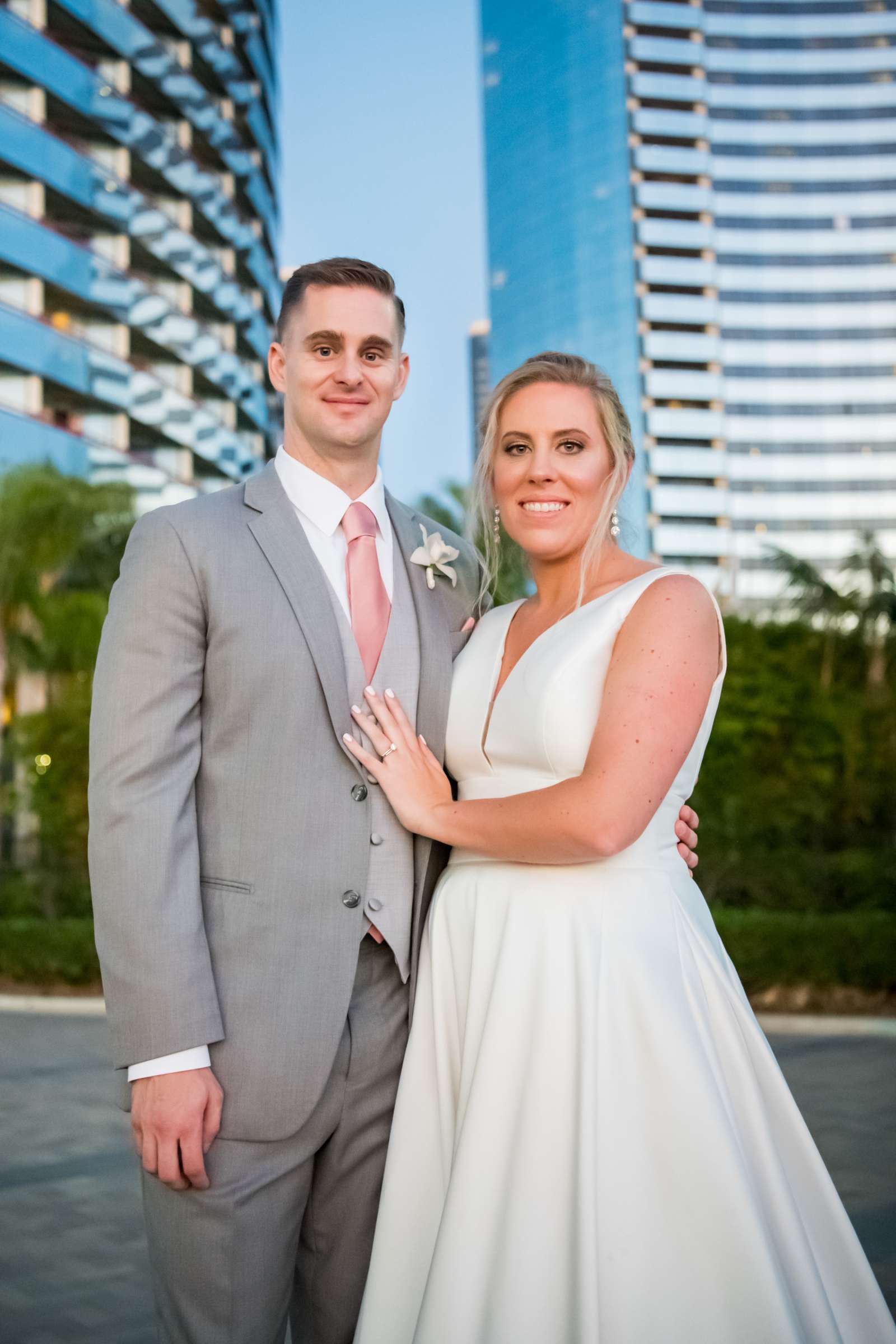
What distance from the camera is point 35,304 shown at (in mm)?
29562

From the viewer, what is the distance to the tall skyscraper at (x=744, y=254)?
67.9m

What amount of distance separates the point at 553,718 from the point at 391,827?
39 cm

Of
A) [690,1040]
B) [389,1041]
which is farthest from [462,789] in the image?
[690,1040]

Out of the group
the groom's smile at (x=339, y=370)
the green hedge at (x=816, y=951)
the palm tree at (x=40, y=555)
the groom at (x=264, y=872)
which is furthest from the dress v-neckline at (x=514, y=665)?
the palm tree at (x=40, y=555)

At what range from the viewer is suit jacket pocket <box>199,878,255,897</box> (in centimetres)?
225

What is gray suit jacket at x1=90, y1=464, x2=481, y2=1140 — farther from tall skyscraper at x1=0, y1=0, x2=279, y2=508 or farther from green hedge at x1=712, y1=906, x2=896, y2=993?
tall skyscraper at x1=0, y1=0, x2=279, y2=508

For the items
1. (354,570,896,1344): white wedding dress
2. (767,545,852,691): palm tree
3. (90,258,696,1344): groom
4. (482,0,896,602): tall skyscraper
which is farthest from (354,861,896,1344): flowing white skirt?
(482,0,896,602): tall skyscraper

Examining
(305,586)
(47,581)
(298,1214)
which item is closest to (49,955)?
(47,581)

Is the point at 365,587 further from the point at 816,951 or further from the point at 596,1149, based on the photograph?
the point at 816,951

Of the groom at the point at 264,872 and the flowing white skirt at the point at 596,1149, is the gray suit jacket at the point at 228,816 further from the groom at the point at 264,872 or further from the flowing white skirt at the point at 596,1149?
the flowing white skirt at the point at 596,1149

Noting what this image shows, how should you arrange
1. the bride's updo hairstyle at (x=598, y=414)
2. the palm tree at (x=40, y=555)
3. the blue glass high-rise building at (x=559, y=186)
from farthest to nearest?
the blue glass high-rise building at (x=559, y=186) < the palm tree at (x=40, y=555) < the bride's updo hairstyle at (x=598, y=414)

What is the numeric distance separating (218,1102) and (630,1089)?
0.74 m

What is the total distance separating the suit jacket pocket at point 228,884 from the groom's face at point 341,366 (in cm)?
Answer: 91

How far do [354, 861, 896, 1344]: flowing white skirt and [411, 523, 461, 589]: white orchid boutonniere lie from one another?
65 centimetres
